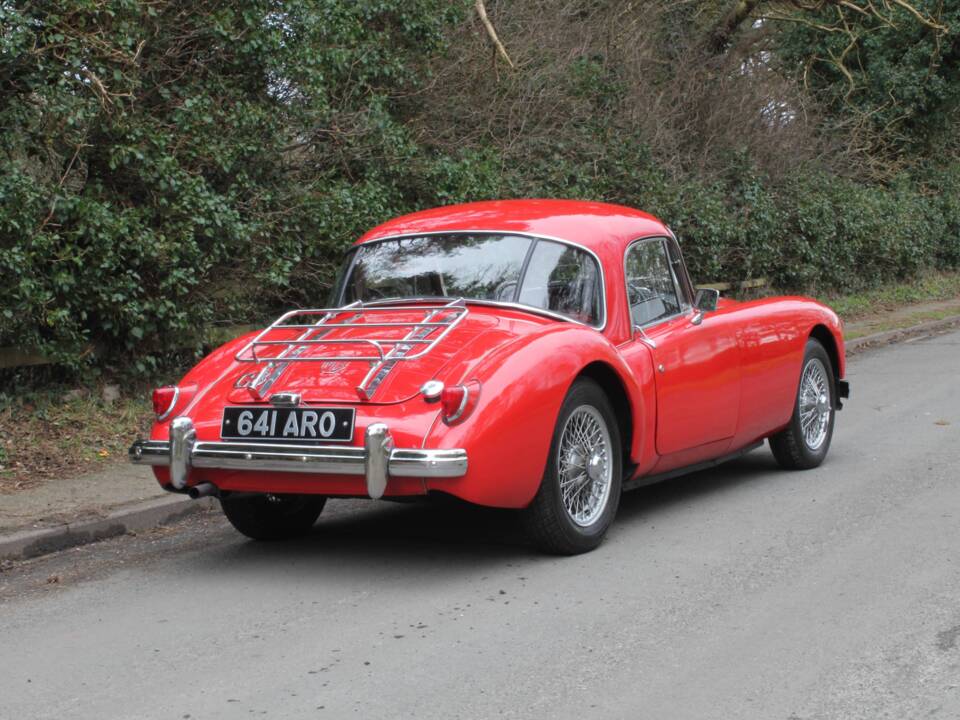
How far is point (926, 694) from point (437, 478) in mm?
2211

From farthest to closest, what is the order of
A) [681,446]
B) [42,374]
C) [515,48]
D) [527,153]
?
[515,48] → [527,153] → [42,374] → [681,446]

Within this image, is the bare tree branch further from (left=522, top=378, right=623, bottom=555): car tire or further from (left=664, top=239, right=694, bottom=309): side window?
(left=522, top=378, right=623, bottom=555): car tire

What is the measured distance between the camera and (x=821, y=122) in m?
26.0

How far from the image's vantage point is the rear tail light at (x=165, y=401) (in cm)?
609

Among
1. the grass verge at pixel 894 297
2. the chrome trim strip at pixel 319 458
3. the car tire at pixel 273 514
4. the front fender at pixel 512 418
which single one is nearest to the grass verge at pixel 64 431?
the car tire at pixel 273 514

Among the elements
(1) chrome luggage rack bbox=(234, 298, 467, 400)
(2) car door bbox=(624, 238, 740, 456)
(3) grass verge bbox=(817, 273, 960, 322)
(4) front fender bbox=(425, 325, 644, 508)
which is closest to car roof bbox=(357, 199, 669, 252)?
(2) car door bbox=(624, 238, 740, 456)

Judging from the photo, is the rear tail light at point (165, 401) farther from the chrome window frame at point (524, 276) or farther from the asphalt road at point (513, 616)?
the chrome window frame at point (524, 276)

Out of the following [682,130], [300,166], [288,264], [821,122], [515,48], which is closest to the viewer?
[288,264]

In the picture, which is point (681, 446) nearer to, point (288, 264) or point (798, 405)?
point (798, 405)

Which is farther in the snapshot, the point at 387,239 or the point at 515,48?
the point at 515,48

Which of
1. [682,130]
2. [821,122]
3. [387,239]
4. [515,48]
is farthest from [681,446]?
[821,122]

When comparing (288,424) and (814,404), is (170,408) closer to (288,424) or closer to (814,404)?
(288,424)

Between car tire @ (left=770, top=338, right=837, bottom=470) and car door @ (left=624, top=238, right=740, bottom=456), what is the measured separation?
989 millimetres

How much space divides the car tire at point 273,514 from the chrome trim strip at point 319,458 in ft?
2.11
